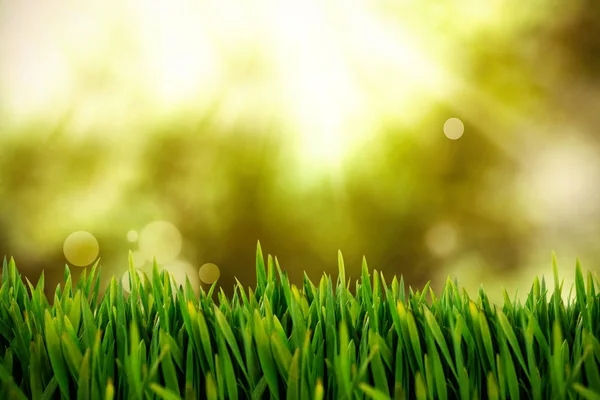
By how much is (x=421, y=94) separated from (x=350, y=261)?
4.83ft

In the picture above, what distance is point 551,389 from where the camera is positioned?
865 mm

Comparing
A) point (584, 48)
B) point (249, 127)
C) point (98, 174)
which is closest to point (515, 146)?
point (584, 48)

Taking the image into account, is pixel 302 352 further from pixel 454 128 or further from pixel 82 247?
pixel 454 128

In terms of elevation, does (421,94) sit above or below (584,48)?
below

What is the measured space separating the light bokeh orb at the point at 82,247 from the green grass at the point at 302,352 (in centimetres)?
308

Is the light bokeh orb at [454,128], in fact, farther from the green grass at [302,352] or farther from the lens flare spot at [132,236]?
the green grass at [302,352]

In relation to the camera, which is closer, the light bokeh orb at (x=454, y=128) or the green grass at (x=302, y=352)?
the green grass at (x=302, y=352)

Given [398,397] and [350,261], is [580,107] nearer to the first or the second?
[350,261]

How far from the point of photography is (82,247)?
4.30m

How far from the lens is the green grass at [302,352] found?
0.82 metres

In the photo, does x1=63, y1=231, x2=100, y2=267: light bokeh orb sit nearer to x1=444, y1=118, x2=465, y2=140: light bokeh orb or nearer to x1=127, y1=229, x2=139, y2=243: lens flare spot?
x1=127, y1=229, x2=139, y2=243: lens flare spot

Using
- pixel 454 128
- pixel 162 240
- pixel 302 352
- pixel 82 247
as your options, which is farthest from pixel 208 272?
pixel 302 352

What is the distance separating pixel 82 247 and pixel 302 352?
12.4 ft

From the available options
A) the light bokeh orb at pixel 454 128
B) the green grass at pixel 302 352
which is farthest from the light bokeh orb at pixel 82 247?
the green grass at pixel 302 352
